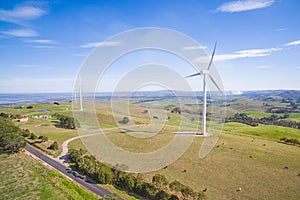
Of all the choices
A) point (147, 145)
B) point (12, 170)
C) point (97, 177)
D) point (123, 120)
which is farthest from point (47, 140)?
point (123, 120)

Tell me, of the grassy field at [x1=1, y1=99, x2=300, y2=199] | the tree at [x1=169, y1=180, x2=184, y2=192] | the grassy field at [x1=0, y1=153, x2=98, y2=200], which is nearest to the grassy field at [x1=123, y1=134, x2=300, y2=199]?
the grassy field at [x1=1, y1=99, x2=300, y2=199]

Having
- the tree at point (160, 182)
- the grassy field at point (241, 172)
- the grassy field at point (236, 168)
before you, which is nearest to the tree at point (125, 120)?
the grassy field at point (236, 168)

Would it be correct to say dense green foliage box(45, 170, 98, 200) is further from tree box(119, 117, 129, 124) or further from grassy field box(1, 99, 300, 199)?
tree box(119, 117, 129, 124)

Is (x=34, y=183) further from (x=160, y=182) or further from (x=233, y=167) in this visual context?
(x=233, y=167)

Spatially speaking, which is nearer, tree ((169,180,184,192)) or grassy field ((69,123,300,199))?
tree ((169,180,184,192))

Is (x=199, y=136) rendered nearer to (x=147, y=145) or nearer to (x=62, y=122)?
(x=147, y=145)

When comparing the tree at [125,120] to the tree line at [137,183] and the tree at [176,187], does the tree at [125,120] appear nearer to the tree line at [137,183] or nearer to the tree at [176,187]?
the tree line at [137,183]

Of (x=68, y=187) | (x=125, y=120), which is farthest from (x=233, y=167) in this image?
(x=125, y=120)
